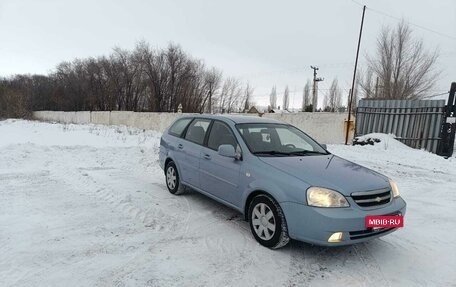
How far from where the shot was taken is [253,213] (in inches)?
177

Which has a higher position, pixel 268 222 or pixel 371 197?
pixel 371 197

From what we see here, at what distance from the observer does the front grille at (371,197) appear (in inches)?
153

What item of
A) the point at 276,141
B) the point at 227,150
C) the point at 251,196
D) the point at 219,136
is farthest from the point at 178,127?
the point at 251,196

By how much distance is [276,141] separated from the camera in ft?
17.1

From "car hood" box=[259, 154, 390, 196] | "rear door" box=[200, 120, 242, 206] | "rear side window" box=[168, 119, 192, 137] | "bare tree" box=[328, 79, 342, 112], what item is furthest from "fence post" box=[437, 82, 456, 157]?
"bare tree" box=[328, 79, 342, 112]

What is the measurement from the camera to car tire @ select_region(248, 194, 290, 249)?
4.12 m

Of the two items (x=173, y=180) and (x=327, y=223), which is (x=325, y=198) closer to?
(x=327, y=223)

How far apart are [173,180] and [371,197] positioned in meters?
3.56

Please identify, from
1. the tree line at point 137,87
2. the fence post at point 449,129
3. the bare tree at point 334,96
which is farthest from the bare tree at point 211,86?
the fence post at point 449,129

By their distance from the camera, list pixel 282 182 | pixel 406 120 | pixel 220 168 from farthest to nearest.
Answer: pixel 406 120 < pixel 220 168 < pixel 282 182

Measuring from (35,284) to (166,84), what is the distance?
45454mm

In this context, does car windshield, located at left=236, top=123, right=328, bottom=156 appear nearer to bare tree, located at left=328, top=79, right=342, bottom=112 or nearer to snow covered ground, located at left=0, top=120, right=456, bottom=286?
snow covered ground, located at left=0, top=120, right=456, bottom=286

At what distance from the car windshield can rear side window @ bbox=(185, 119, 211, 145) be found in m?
0.74

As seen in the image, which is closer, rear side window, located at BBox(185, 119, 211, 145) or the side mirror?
the side mirror
